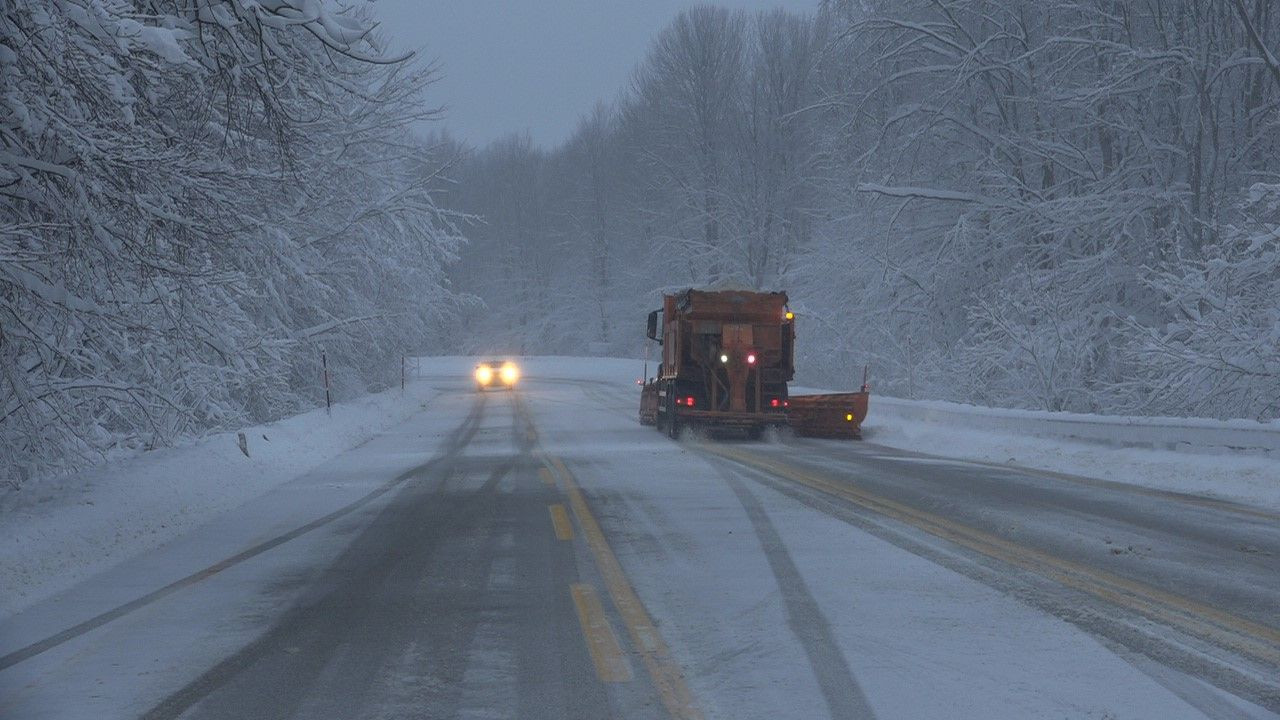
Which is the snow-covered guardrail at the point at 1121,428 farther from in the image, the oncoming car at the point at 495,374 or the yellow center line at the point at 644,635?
the oncoming car at the point at 495,374

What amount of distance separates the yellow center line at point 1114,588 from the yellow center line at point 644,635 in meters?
2.93

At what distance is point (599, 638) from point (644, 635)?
0.26m

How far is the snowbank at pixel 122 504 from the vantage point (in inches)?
348

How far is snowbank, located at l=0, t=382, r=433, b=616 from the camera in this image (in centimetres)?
883

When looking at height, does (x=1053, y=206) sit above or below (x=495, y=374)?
above

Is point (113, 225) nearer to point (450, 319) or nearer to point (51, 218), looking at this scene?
point (51, 218)

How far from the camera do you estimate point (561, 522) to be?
36.5 ft

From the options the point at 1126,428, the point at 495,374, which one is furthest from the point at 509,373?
the point at 1126,428

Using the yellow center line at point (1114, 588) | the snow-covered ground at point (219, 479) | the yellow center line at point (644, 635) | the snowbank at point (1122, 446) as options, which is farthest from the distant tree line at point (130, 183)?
the snowbank at point (1122, 446)

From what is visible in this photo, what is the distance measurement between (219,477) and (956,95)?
69.6 ft

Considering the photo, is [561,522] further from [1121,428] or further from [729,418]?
[729,418]

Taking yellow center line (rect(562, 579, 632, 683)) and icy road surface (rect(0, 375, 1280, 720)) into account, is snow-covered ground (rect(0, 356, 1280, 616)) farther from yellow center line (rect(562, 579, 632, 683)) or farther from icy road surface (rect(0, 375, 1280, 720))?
yellow center line (rect(562, 579, 632, 683))

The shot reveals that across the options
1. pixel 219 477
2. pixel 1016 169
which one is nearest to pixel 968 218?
pixel 1016 169

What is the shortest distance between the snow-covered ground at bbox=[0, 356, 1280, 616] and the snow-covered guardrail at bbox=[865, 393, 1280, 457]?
0.12 metres
